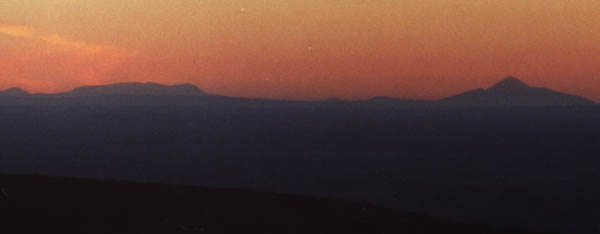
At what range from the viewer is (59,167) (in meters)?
76.2

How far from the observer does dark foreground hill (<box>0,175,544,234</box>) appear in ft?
26.9

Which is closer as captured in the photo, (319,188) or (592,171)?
(319,188)

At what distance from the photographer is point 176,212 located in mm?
9141

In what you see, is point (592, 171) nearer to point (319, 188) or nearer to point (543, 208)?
point (543, 208)

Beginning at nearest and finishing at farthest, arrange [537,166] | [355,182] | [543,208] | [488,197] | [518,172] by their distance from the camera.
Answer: [543,208] < [488,197] < [355,182] < [518,172] < [537,166]

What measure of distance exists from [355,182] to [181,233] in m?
52.5

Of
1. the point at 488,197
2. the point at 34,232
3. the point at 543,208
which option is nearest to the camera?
the point at 34,232

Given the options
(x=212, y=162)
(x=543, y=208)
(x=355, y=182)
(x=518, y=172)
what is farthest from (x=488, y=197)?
(x=212, y=162)

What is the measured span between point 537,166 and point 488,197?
34174 mm

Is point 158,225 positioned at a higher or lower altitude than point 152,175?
higher

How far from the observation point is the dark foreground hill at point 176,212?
8.21 m

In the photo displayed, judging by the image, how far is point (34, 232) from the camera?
7.58 m

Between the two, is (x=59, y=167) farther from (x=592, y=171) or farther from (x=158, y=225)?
(x=158, y=225)

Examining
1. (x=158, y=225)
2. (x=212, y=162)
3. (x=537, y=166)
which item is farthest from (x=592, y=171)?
(x=158, y=225)
